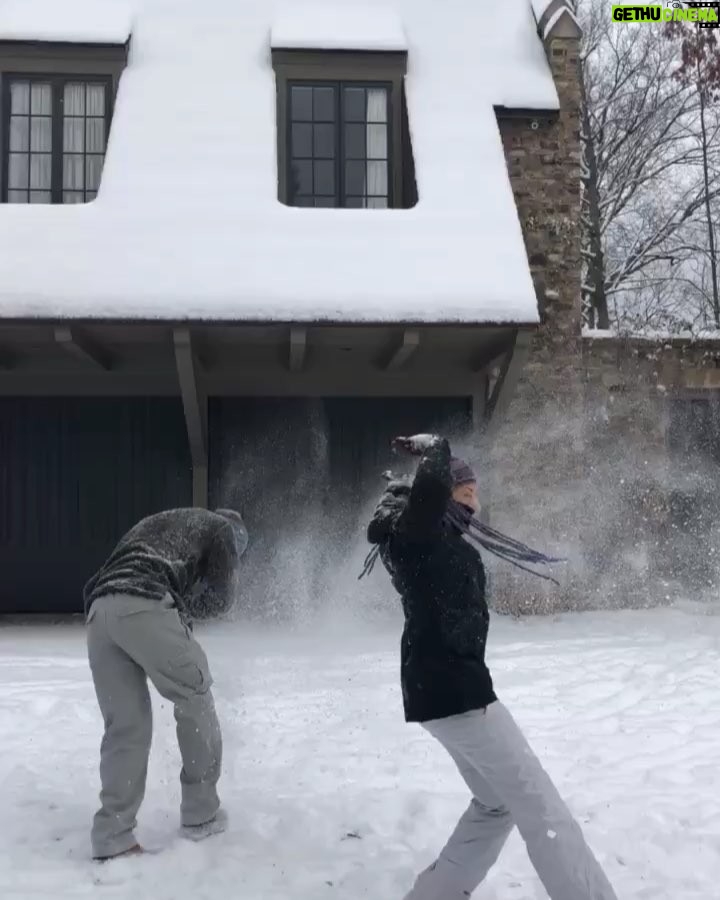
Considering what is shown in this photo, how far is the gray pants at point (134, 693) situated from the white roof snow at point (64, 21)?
7.72 metres

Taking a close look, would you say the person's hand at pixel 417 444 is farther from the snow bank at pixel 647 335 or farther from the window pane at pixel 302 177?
the window pane at pixel 302 177

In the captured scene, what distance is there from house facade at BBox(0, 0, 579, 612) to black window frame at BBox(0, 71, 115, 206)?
0.02 metres

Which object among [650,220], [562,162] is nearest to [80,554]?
[562,162]

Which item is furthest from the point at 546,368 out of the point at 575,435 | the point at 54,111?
the point at 54,111

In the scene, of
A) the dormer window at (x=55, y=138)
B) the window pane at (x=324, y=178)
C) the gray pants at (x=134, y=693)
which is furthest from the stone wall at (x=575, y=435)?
the gray pants at (x=134, y=693)

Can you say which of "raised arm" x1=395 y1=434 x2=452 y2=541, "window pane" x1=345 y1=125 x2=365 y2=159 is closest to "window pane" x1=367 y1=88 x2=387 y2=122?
"window pane" x1=345 y1=125 x2=365 y2=159

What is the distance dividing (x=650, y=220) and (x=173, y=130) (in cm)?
1416

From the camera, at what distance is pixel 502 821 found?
3012 millimetres

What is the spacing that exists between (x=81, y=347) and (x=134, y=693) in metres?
5.18

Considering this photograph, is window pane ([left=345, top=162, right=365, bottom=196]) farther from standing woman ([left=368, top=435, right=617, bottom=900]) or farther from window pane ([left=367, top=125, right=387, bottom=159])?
standing woman ([left=368, top=435, right=617, bottom=900])

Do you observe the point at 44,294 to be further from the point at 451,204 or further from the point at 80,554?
the point at 451,204

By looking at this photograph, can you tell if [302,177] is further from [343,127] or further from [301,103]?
[301,103]

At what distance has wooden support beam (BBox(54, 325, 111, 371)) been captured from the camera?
797 centimetres

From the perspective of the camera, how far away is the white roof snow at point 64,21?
9.53 meters
